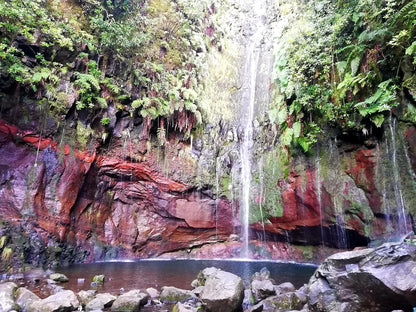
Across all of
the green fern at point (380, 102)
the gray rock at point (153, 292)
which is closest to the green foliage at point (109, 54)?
the gray rock at point (153, 292)

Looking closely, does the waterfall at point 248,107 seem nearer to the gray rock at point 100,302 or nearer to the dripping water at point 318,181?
the dripping water at point 318,181

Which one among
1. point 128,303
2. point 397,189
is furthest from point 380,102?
point 128,303

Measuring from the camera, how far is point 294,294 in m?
6.84

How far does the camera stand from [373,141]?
11.4 metres

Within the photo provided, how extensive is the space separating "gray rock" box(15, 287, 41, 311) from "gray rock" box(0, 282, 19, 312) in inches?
5.3

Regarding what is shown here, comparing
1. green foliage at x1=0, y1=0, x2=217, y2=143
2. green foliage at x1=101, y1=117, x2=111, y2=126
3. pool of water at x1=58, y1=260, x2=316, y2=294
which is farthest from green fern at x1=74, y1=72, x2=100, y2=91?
pool of water at x1=58, y1=260, x2=316, y2=294

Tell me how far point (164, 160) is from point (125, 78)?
5.03 metres

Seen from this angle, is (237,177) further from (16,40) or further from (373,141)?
(16,40)

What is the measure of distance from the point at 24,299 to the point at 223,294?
4767 mm

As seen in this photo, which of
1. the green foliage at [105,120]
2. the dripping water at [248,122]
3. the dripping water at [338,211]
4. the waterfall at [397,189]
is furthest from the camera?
the dripping water at [248,122]

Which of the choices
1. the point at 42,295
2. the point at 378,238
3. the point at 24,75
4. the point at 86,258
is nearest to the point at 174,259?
the point at 86,258

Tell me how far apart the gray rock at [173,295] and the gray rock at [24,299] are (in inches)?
119

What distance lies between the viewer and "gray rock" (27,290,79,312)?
20.3ft

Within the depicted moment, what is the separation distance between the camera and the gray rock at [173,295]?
7484 mm
